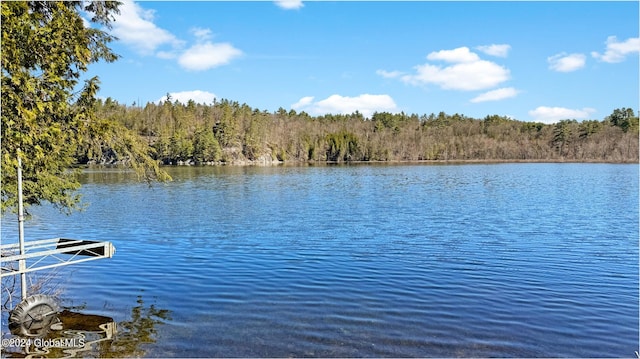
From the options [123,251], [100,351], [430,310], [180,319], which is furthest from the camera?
[123,251]

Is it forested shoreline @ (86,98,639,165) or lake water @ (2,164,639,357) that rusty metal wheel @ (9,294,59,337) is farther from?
forested shoreline @ (86,98,639,165)

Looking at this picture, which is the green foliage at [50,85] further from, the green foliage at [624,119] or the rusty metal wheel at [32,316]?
the green foliage at [624,119]

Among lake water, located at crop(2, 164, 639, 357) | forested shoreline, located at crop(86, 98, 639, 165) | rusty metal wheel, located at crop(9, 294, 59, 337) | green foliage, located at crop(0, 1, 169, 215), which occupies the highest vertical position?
forested shoreline, located at crop(86, 98, 639, 165)

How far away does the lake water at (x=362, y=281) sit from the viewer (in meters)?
9.85

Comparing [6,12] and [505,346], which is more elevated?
[6,12]

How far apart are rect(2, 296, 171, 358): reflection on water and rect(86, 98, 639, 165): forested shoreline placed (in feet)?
392

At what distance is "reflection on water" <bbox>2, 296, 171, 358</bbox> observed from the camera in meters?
8.82

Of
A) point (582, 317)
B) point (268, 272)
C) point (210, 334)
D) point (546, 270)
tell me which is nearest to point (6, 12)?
point (210, 334)

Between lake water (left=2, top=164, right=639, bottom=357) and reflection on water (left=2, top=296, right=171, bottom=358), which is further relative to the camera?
lake water (left=2, top=164, right=639, bottom=357)

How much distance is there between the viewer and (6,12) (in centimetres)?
775

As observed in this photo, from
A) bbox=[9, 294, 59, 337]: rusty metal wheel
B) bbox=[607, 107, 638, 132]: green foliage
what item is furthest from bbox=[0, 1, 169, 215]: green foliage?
bbox=[607, 107, 638, 132]: green foliage

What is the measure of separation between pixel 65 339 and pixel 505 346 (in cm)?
837

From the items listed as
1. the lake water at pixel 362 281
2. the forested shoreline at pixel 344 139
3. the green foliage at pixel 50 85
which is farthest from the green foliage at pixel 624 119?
Result: the green foliage at pixel 50 85

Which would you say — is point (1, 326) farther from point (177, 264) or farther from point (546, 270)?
point (546, 270)
